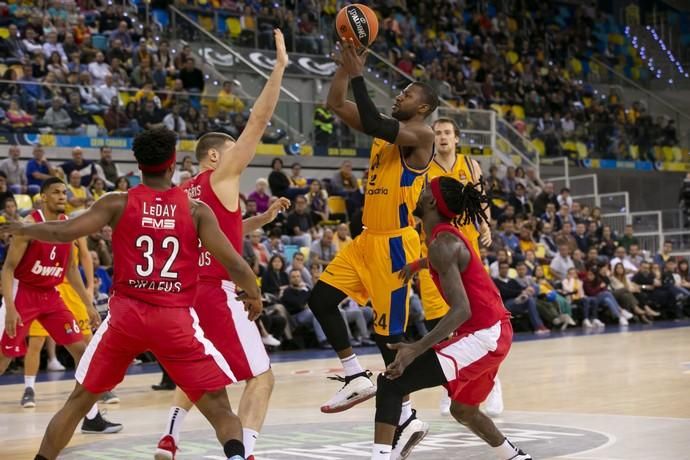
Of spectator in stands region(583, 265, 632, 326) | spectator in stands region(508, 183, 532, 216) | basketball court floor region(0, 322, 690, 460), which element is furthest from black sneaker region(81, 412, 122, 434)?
spectator in stands region(508, 183, 532, 216)

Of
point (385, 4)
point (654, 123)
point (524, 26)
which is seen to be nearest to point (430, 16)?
point (385, 4)

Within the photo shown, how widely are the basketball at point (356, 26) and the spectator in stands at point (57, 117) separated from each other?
10487 mm

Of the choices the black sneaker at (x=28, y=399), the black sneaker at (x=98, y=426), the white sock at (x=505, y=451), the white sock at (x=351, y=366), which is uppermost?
the white sock at (x=351, y=366)

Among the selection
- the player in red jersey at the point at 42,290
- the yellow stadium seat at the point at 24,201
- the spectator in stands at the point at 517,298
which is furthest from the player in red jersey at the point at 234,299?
the spectator in stands at the point at 517,298

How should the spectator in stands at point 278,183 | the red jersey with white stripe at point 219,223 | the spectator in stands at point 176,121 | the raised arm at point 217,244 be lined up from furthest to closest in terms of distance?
1. the spectator in stands at point 278,183
2. the spectator in stands at point 176,121
3. the red jersey with white stripe at point 219,223
4. the raised arm at point 217,244

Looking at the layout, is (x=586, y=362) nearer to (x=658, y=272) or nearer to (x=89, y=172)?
(x=89, y=172)

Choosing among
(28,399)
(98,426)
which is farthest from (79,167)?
(98,426)

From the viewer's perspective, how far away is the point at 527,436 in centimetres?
733

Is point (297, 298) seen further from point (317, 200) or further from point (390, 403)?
point (390, 403)

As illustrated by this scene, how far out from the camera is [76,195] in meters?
14.7

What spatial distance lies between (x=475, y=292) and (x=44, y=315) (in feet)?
14.4

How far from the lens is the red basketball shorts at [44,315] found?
888 centimetres

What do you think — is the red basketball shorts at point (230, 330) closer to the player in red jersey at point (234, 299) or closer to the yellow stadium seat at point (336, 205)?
the player in red jersey at point (234, 299)

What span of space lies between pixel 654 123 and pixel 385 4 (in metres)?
7.01
